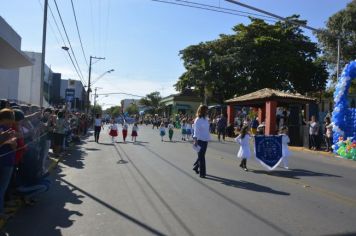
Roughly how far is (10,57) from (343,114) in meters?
15.8

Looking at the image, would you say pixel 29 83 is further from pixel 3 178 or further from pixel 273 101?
pixel 3 178

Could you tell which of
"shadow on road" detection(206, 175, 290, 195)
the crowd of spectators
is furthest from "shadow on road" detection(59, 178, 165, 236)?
"shadow on road" detection(206, 175, 290, 195)

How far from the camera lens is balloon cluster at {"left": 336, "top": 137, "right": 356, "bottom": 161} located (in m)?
20.7

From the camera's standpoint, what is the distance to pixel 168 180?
37.2ft

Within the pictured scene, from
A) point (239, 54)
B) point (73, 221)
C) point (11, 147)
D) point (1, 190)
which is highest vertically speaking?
point (239, 54)

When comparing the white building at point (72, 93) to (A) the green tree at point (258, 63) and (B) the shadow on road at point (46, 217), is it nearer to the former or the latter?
(A) the green tree at point (258, 63)

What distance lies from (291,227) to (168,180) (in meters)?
4.79

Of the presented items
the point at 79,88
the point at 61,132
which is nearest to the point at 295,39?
the point at 61,132

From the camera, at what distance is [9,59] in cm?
2094

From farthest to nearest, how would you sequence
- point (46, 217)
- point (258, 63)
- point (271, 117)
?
point (258, 63), point (271, 117), point (46, 217)

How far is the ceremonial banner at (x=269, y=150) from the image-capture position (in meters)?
14.5

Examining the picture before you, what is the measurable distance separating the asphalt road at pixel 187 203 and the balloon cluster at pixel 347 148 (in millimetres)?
7189

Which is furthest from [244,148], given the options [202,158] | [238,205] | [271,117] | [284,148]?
[271,117]

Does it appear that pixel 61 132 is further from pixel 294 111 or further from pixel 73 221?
pixel 294 111
